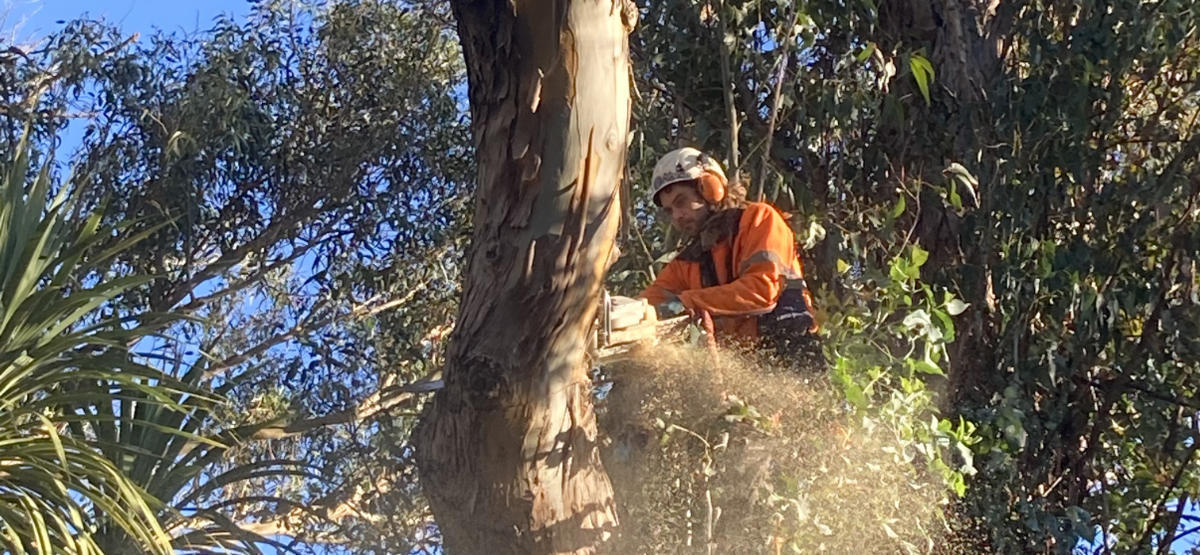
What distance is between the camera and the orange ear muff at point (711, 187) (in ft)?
15.4

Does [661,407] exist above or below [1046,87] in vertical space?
below

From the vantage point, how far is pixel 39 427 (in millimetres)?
3881

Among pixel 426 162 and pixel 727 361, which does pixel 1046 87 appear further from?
pixel 426 162

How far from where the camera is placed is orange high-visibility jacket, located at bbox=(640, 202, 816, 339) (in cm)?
427

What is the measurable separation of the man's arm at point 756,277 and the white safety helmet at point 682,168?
331 millimetres

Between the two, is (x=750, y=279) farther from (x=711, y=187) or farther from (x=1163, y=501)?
(x=1163, y=501)

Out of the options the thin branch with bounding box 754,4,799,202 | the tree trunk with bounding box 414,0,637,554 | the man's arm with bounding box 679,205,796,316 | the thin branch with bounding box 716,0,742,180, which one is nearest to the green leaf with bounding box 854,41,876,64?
the thin branch with bounding box 754,4,799,202

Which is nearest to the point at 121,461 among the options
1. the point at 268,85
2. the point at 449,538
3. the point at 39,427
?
the point at 39,427

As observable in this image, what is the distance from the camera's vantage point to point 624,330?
3.79 meters

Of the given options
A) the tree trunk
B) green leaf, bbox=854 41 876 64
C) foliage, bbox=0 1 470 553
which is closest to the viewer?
the tree trunk

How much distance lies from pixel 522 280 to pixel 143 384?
1291 millimetres

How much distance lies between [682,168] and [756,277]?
0.55m

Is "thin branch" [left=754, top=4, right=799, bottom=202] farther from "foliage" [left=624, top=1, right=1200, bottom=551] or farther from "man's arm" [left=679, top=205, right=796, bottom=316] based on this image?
"man's arm" [left=679, top=205, right=796, bottom=316]

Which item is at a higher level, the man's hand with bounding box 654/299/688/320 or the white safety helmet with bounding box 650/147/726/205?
the white safety helmet with bounding box 650/147/726/205
